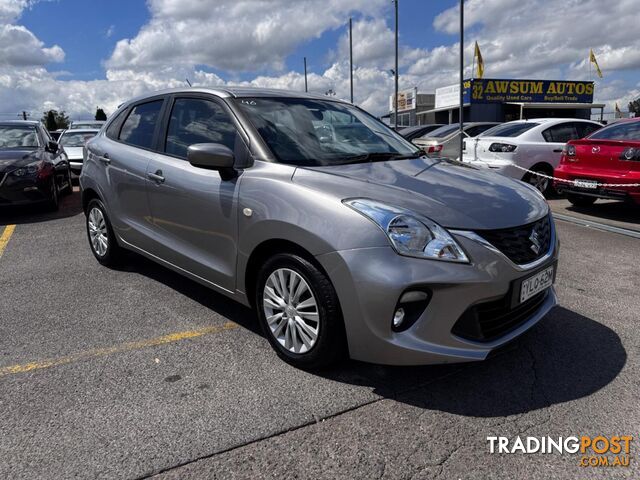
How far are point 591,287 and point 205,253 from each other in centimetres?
323

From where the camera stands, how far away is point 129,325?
3.63 metres

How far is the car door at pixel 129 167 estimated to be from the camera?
4016 millimetres

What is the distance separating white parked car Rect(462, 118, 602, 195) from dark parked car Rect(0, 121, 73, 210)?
24.3 feet

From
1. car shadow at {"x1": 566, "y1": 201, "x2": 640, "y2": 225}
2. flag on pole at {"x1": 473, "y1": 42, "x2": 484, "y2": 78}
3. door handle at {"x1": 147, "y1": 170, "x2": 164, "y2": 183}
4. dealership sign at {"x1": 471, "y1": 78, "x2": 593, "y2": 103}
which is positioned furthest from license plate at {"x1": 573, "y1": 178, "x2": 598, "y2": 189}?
dealership sign at {"x1": 471, "y1": 78, "x2": 593, "y2": 103}

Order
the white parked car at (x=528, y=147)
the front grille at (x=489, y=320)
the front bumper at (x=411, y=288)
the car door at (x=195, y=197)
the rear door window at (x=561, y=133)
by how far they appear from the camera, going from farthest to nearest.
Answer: the rear door window at (x=561, y=133)
the white parked car at (x=528, y=147)
the car door at (x=195, y=197)
the front grille at (x=489, y=320)
the front bumper at (x=411, y=288)

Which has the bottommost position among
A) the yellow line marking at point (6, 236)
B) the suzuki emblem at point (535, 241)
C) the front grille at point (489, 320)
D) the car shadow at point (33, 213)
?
the yellow line marking at point (6, 236)

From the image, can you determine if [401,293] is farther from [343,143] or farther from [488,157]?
[488,157]

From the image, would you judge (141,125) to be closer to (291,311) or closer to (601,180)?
(291,311)

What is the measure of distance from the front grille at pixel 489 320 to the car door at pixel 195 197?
144 cm

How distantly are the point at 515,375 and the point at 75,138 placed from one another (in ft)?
44.8

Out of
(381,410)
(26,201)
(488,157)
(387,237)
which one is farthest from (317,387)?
(488,157)

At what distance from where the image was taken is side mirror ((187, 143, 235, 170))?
9.91 ft

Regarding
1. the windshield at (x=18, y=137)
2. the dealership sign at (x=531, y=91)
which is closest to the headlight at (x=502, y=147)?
the windshield at (x=18, y=137)

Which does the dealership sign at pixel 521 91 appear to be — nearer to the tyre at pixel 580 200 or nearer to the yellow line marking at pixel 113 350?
the tyre at pixel 580 200
